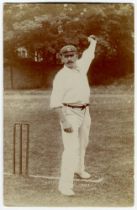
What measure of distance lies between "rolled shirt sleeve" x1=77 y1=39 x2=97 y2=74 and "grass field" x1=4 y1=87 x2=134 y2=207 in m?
0.13

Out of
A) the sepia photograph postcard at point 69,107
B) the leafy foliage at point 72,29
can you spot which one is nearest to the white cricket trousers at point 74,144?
the sepia photograph postcard at point 69,107

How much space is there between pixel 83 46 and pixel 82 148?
0.54 metres

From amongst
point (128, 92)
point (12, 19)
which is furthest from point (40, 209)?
point (12, 19)

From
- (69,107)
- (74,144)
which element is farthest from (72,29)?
(74,144)

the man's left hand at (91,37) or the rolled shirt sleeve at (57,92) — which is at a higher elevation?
the man's left hand at (91,37)

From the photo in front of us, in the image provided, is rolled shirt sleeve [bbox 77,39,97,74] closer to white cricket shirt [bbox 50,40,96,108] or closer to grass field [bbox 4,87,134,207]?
white cricket shirt [bbox 50,40,96,108]

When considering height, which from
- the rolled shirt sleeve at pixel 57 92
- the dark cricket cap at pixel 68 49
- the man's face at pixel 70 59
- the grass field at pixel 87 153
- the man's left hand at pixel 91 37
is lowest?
the grass field at pixel 87 153

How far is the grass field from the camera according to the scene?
11.0 ft

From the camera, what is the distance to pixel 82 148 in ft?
11.0

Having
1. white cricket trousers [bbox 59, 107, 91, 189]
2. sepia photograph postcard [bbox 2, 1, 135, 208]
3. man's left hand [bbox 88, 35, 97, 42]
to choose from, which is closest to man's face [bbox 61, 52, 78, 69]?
sepia photograph postcard [bbox 2, 1, 135, 208]

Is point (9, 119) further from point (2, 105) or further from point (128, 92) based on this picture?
point (128, 92)

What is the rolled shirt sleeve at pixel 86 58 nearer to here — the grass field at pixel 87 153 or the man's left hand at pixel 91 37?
the man's left hand at pixel 91 37

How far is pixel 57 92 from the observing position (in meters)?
3.32

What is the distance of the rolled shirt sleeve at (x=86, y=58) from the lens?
11.0 ft
